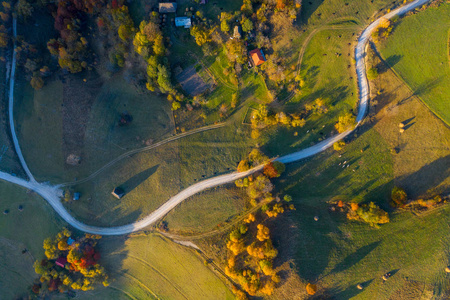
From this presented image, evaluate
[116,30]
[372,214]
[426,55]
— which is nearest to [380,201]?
[372,214]

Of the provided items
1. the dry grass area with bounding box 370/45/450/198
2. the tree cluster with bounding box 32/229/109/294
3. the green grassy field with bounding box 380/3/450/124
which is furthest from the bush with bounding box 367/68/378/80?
the tree cluster with bounding box 32/229/109/294

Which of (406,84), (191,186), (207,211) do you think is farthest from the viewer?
(191,186)

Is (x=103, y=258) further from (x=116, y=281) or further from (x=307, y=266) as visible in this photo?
(x=307, y=266)

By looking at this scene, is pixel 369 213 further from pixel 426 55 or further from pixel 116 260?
pixel 116 260

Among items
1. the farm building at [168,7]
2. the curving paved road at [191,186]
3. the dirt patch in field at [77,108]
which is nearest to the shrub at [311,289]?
the curving paved road at [191,186]

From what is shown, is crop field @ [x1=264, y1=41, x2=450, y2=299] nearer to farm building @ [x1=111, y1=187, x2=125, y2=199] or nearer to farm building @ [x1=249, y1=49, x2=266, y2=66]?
farm building @ [x1=249, y1=49, x2=266, y2=66]

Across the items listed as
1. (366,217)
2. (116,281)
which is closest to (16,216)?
(116,281)
